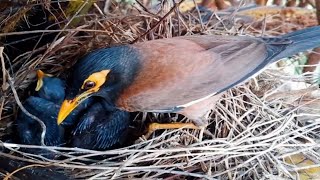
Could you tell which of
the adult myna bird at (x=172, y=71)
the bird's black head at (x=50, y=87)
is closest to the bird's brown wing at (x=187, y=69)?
the adult myna bird at (x=172, y=71)

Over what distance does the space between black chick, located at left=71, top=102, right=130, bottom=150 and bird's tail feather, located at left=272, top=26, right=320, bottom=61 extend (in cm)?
43

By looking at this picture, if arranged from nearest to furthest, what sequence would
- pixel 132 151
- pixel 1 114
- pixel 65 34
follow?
1. pixel 132 151
2. pixel 1 114
3. pixel 65 34

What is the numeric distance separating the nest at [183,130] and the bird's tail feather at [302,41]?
0.16 meters

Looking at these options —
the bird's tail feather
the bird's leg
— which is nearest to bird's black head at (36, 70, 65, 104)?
the bird's leg

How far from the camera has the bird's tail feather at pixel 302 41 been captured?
1.46 meters

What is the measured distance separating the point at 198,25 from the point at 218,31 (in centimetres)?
6

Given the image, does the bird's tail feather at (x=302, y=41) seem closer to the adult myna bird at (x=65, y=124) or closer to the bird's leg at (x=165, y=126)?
the bird's leg at (x=165, y=126)

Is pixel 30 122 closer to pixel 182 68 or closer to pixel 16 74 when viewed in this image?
pixel 16 74

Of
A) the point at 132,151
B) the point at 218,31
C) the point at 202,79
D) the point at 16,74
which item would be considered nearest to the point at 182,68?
the point at 202,79

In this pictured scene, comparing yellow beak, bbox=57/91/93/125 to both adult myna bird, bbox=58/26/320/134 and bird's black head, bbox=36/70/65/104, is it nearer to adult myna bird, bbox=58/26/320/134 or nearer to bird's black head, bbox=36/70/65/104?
adult myna bird, bbox=58/26/320/134

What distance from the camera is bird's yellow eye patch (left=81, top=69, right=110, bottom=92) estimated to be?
128cm

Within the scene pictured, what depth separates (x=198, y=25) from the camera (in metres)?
1.66

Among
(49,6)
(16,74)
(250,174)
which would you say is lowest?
(250,174)

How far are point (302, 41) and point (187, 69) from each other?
1.05ft
